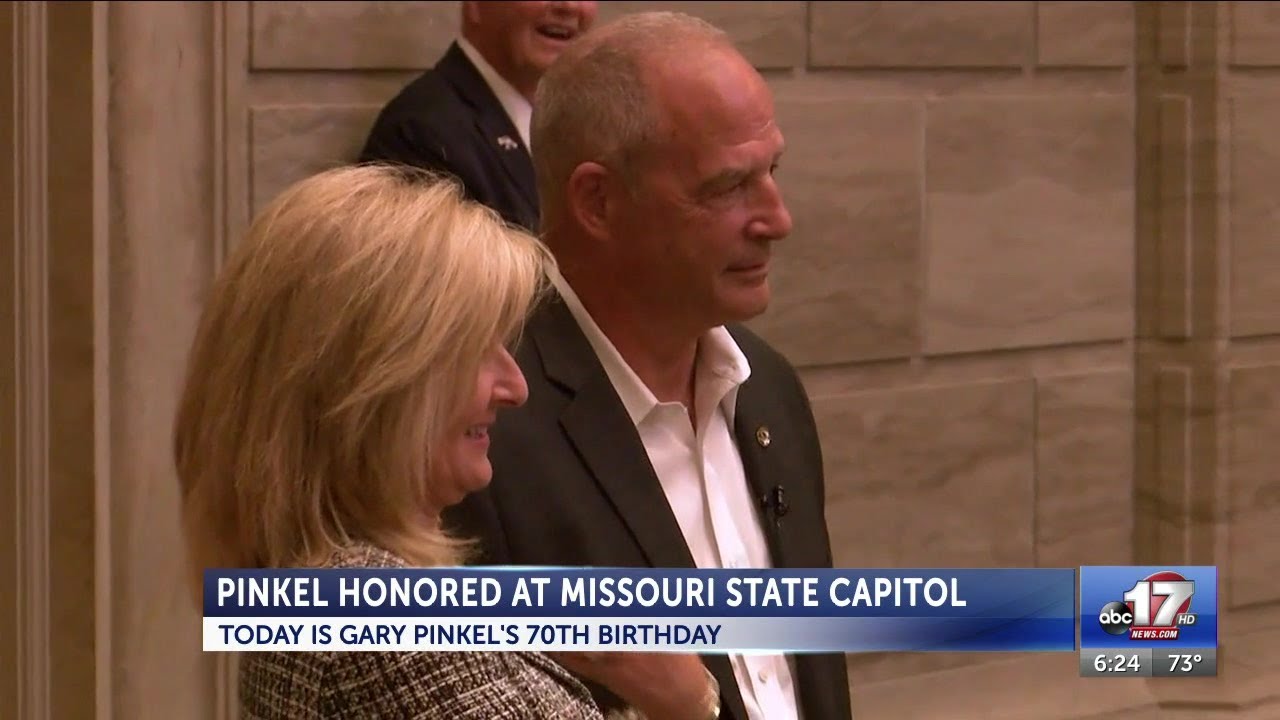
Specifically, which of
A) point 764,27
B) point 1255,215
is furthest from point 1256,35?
point 764,27

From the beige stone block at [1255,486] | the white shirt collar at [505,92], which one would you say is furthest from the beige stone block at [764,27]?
the beige stone block at [1255,486]

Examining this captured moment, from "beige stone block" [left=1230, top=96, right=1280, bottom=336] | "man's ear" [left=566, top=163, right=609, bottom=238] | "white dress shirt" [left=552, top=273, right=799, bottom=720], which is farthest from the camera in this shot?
"beige stone block" [left=1230, top=96, right=1280, bottom=336]

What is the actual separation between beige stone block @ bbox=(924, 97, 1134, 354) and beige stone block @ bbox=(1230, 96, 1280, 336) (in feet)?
6.24

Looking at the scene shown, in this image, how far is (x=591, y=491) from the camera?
217 cm

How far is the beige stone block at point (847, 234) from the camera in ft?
15.0

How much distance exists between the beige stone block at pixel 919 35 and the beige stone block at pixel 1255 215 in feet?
5.94

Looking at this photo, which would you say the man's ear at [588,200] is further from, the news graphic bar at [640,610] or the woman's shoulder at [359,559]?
the woman's shoulder at [359,559]

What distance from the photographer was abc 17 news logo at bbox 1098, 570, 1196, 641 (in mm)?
1847

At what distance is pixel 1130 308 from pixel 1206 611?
2618 millimetres

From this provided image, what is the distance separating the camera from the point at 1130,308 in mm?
4418

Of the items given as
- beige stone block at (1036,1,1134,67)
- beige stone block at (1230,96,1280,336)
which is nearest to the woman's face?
beige stone block at (1230,96,1280,336)

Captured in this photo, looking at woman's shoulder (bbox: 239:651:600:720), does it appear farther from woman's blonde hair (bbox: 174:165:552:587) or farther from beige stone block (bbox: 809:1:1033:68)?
beige stone block (bbox: 809:1:1033:68)

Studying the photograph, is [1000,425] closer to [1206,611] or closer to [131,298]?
[131,298]

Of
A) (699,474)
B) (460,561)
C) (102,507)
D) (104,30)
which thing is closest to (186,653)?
(102,507)
